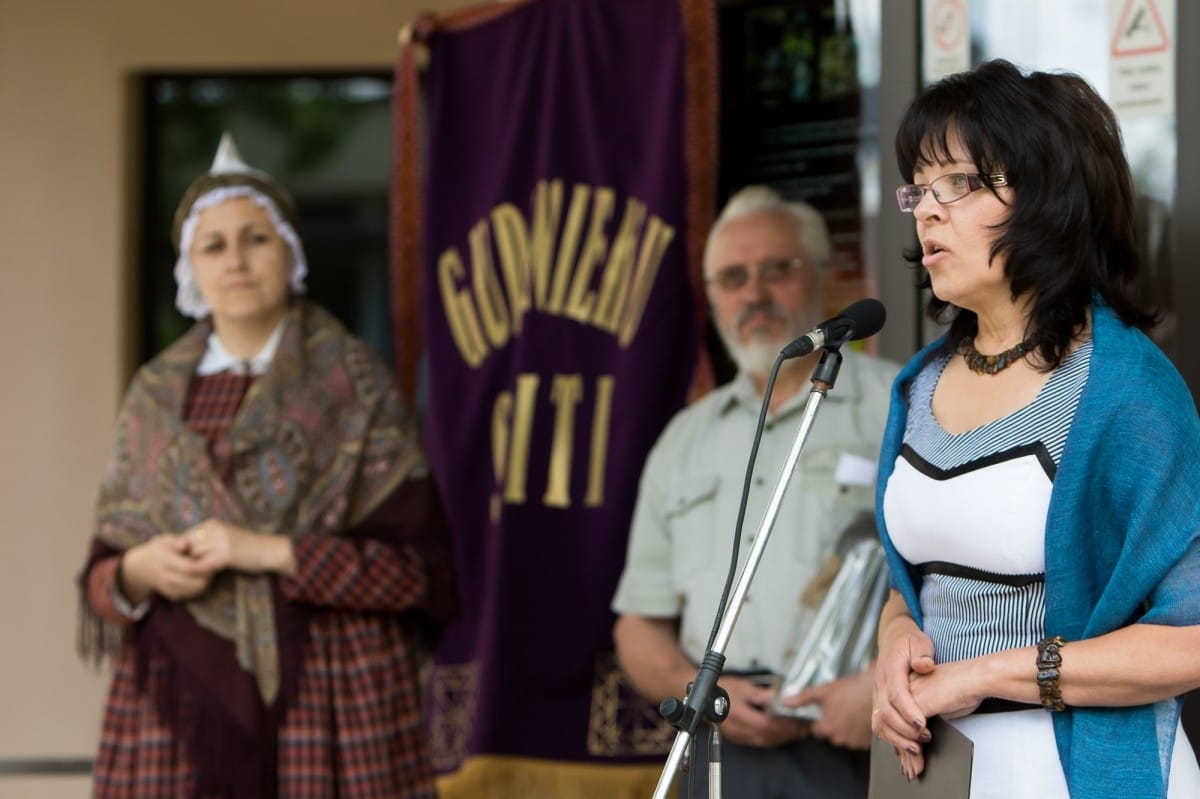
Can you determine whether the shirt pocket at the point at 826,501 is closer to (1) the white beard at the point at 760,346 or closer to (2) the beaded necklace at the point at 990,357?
(1) the white beard at the point at 760,346

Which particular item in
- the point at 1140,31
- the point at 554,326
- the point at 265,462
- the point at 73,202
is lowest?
the point at 265,462

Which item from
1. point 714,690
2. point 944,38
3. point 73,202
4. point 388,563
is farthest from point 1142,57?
point 73,202

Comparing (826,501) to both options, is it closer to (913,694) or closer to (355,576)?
(355,576)

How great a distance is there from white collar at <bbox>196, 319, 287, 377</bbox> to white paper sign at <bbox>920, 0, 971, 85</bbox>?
1464mm

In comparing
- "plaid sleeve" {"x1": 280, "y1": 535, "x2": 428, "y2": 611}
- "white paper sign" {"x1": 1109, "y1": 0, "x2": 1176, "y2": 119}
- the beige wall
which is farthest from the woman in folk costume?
Answer: "white paper sign" {"x1": 1109, "y1": 0, "x2": 1176, "y2": 119}

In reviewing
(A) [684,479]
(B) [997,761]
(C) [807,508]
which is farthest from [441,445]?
(B) [997,761]

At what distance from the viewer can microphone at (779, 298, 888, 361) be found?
6.57ft

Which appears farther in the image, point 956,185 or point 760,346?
point 760,346

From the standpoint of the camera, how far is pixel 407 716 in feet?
11.5

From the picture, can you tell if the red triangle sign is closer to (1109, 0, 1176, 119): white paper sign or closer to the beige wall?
(1109, 0, 1176, 119): white paper sign

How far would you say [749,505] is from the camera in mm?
3338

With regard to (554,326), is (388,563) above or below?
below

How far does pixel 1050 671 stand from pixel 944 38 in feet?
5.38

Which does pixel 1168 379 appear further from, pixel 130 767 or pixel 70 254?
pixel 70 254
